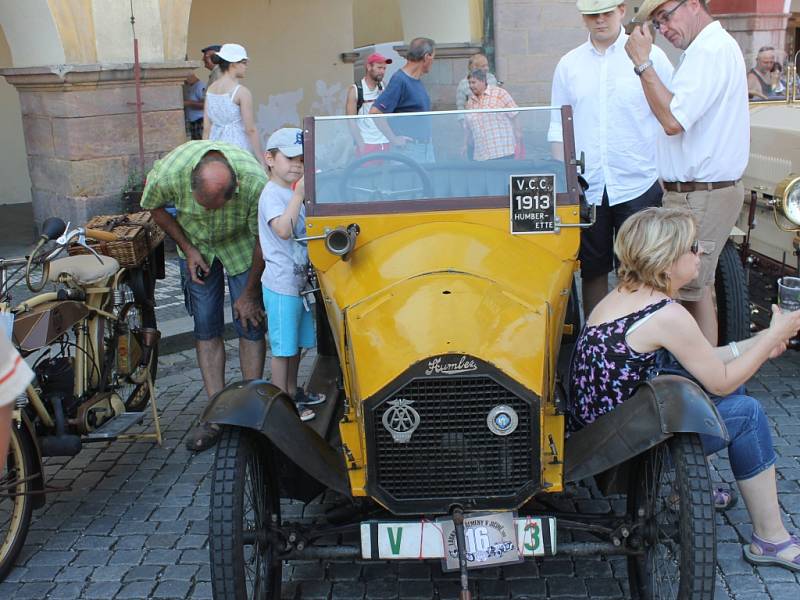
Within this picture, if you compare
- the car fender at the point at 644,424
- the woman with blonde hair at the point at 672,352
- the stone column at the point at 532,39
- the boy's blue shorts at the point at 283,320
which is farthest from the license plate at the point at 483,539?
the stone column at the point at 532,39

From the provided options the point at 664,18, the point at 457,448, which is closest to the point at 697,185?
the point at 664,18

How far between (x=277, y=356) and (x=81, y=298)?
91 centimetres

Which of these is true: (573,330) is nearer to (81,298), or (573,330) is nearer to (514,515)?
(514,515)

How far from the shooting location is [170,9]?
9.25 metres

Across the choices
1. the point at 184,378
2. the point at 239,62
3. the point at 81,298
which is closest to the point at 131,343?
the point at 81,298

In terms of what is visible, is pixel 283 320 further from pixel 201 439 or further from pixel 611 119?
pixel 611 119

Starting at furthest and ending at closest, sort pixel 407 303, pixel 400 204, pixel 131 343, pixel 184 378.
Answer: pixel 184 378, pixel 131 343, pixel 400 204, pixel 407 303

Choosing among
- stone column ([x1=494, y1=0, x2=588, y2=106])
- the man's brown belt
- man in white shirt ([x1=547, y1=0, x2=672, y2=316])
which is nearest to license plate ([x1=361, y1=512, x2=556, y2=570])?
the man's brown belt

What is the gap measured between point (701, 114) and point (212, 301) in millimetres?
2455

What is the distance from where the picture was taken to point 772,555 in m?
3.69

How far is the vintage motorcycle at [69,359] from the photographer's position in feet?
13.0

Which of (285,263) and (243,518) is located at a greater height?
(285,263)

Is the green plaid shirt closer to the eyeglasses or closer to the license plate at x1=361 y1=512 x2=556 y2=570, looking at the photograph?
the eyeglasses

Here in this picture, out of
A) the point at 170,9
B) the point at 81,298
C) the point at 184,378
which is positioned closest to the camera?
the point at 81,298
